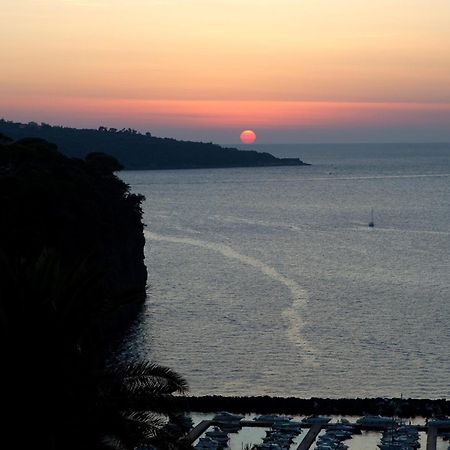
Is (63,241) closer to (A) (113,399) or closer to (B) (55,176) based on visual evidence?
(B) (55,176)

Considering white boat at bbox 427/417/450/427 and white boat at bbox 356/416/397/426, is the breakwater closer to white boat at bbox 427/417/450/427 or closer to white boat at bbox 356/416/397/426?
white boat at bbox 427/417/450/427

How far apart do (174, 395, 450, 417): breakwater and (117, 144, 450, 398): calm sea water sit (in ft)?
8.52

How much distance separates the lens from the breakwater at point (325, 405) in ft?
129

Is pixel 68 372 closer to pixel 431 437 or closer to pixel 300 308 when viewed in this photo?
pixel 431 437

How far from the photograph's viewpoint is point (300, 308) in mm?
65188

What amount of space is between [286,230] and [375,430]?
85.9 m

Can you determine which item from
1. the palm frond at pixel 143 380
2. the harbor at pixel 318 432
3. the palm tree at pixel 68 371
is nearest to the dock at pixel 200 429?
the harbor at pixel 318 432

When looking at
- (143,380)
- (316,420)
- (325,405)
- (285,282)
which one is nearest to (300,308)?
(285,282)

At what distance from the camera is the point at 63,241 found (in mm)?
57000

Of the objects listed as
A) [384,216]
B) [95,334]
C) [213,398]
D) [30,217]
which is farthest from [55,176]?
[384,216]

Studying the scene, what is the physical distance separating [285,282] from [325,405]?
3798 cm

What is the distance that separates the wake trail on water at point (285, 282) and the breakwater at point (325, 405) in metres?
8.65

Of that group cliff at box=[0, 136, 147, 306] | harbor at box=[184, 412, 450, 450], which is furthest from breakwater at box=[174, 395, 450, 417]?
cliff at box=[0, 136, 147, 306]

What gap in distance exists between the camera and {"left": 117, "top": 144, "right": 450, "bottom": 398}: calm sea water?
46438mm
